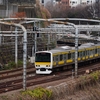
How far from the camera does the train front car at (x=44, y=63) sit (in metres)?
23.0

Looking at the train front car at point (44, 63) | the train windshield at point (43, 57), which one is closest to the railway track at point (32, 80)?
the train front car at point (44, 63)

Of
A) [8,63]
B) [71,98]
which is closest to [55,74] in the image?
Result: [8,63]

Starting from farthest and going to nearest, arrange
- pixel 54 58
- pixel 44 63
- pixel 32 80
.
Result: pixel 54 58 → pixel 44 63 → pixel 32 80

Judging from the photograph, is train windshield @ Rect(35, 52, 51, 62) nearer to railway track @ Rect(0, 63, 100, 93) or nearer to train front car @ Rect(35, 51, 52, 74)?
train front car @ Rect(35, 51, 52, 74)

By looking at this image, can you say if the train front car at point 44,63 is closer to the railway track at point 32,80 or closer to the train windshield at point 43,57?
the train windshield at point 43,57

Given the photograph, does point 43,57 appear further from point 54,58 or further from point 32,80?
point 32,80

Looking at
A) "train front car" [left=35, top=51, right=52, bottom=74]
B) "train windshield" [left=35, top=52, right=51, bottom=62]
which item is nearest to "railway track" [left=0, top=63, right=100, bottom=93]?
"train front car" [left=35, top=51, right=52, bottom=74]

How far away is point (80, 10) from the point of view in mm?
69062

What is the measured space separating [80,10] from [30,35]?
37969 mm

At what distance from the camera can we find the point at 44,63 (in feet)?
75.6

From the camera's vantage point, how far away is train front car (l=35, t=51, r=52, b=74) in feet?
75.5

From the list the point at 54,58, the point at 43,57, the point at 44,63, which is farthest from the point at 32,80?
the point at 54,58

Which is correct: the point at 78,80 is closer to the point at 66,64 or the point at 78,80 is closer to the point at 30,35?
the point at 66,64

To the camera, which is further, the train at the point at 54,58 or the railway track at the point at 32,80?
the train at the point at 54,58
